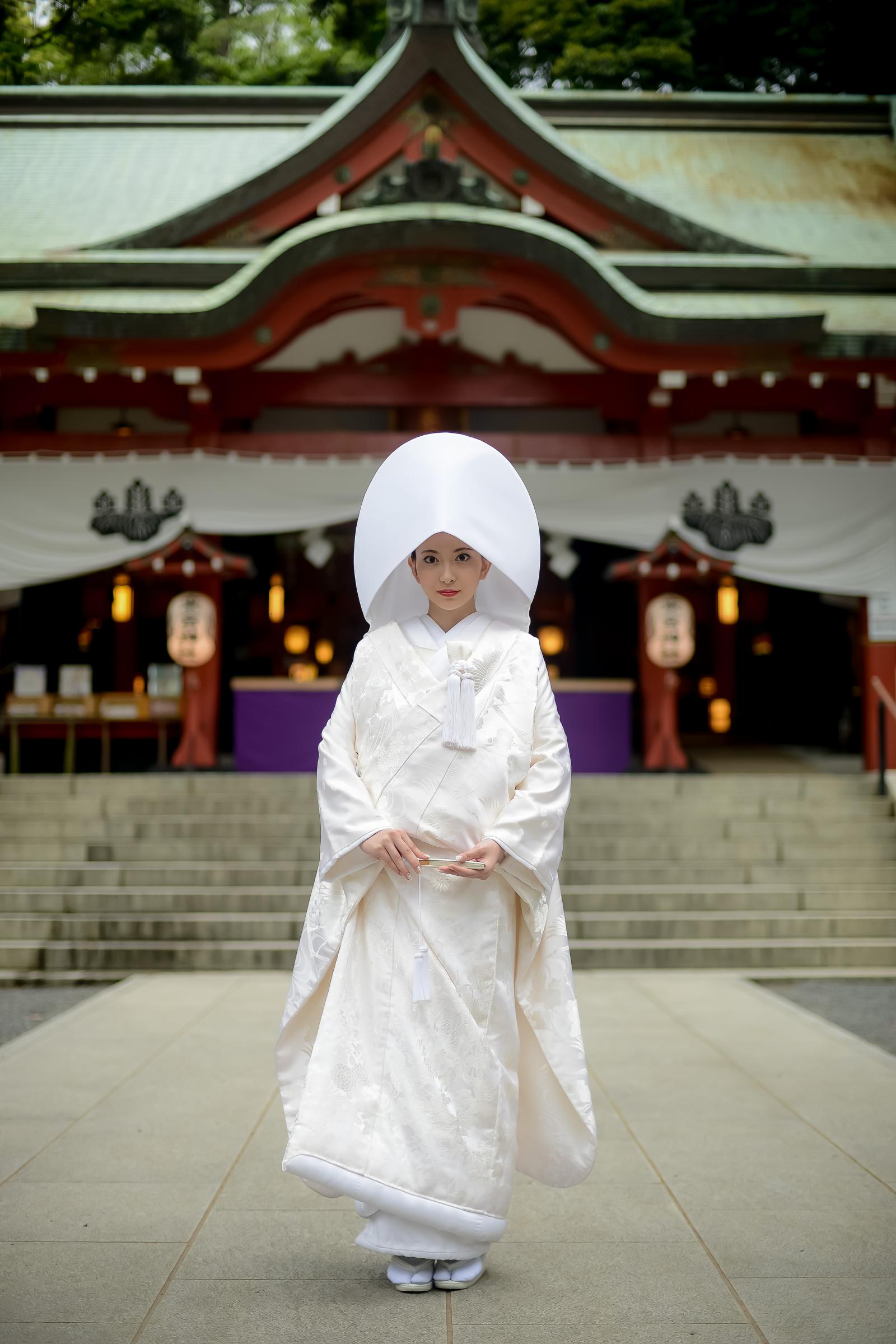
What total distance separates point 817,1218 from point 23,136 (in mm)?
15018

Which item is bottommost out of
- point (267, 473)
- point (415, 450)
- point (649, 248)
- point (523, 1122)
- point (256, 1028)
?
point (256, 1028)

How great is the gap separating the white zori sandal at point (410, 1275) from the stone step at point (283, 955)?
475 cm

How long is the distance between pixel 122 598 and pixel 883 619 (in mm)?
8271

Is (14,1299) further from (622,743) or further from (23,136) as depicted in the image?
(23,136)

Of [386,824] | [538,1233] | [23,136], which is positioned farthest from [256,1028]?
[23,136]

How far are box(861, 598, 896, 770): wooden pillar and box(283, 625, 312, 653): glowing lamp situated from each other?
26.5ft

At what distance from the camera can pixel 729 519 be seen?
11.0 meters

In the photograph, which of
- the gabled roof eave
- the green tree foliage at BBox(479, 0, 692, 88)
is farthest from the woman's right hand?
the green tree foliage at BBox(479, 0, 692, 88)

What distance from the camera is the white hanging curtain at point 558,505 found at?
431 inches

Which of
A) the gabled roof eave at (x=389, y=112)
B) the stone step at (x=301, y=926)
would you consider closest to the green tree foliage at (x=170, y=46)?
the gabled roof eave at (x=389, y=112)

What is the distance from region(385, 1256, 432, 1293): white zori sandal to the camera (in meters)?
2.90

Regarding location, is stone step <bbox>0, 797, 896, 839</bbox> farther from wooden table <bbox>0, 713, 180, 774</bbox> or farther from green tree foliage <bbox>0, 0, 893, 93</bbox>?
green tree foliage <bbox>0, 0, 893, 93</bbox>

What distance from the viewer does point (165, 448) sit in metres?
11.1

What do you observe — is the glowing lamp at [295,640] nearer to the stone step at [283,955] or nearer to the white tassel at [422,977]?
the stone step at [283,955]
